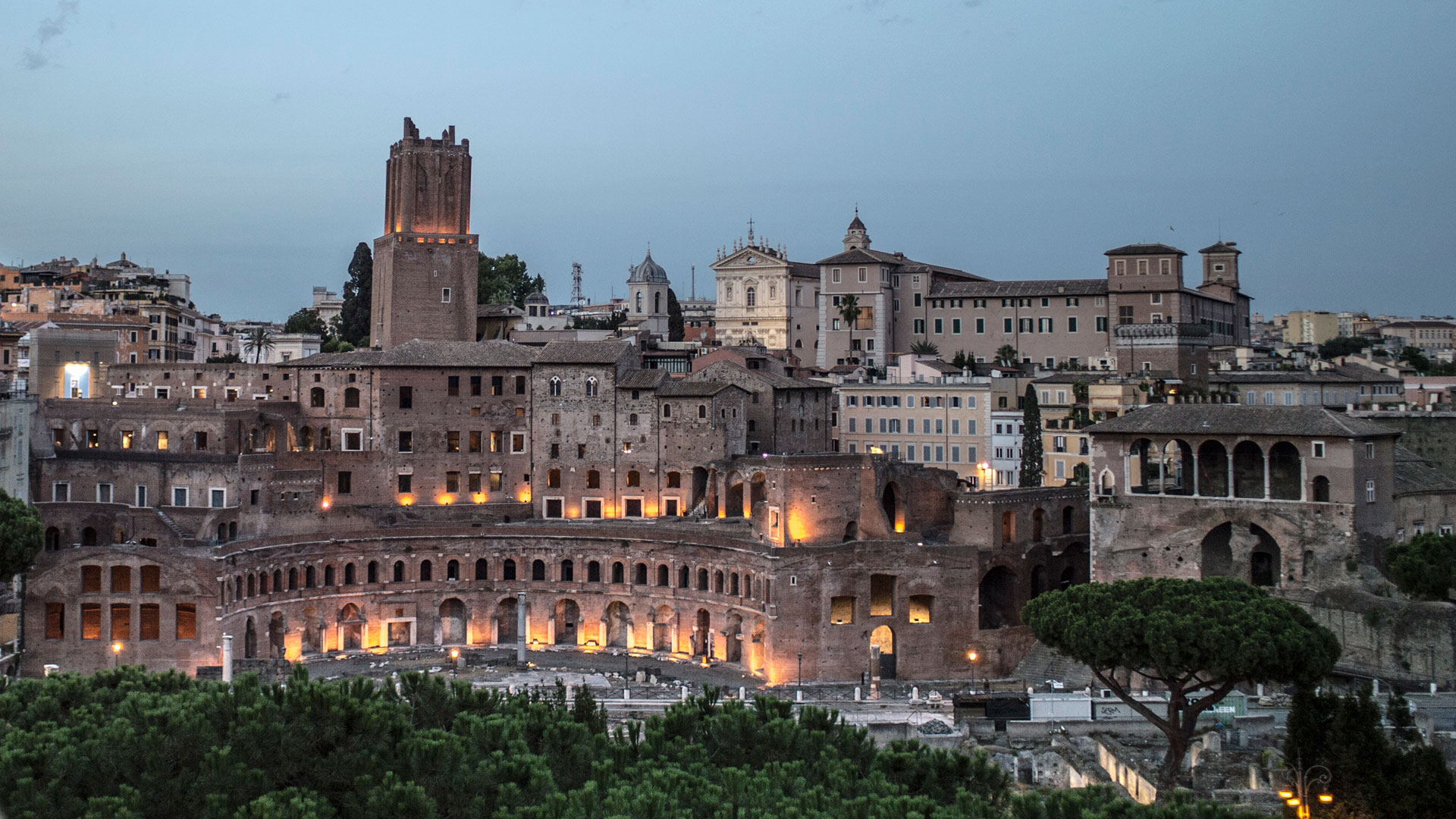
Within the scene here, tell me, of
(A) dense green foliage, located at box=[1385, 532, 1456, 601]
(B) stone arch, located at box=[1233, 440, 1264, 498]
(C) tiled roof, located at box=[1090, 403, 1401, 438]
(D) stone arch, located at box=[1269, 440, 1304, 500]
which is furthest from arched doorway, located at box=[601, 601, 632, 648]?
(A) dense green foliage, located at box=[1385, 532, 1456, 601]

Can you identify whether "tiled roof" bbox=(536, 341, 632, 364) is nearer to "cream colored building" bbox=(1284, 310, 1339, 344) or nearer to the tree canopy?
the tree canopy

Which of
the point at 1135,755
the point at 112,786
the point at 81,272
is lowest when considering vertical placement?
the point at 1135,755

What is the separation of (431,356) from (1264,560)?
128 feet

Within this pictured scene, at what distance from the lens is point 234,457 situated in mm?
65250

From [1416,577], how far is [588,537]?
33931 millimetres

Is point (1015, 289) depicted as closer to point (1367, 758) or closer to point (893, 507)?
point (893, 507)

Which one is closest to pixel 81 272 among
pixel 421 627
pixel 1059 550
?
pixel 421 627

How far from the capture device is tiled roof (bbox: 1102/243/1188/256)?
8431 centimetres

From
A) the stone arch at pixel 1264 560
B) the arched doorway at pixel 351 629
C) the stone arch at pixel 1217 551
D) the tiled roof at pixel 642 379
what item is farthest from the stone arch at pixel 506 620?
the stone arch at pixel 1264 560

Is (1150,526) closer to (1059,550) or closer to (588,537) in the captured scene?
(1059,550)

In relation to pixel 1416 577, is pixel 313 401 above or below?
above

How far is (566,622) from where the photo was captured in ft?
224

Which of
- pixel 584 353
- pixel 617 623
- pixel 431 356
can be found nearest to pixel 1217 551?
pixel 617 623

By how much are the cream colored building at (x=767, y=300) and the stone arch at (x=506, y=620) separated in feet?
101
